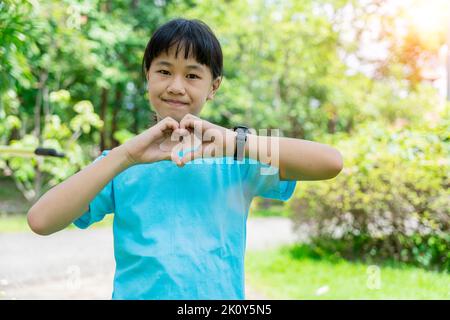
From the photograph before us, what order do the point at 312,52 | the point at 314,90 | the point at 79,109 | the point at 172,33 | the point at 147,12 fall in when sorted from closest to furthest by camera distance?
the point at 172,33 < the point at 79,109 < the point at 147,12 < the point at 312,52 < the point at 314,90

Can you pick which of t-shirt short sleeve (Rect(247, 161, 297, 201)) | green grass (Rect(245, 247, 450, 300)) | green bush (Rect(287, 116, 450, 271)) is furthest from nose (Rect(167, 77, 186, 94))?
green bush (Rect(287, 116, 450, 271))

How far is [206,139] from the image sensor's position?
1159 millimetres

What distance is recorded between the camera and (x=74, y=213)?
3.98 ft

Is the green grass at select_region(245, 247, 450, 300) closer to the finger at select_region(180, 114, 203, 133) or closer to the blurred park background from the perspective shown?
the blurred park background

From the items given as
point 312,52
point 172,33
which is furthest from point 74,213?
point 312,52

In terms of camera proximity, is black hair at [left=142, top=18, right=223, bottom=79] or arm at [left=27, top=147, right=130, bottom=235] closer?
arm at [left=27, top=147, right=130, bottom=235]

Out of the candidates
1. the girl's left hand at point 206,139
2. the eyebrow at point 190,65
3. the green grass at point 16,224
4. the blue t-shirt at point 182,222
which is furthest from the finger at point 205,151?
the green grass at point 16,224

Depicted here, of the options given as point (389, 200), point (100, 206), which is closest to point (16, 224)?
point (389, 200)

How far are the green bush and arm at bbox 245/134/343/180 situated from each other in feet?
9.90

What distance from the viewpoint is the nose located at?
4.20ft

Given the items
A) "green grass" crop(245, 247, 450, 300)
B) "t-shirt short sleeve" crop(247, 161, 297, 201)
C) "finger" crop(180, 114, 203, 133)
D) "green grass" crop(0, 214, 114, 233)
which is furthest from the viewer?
"green grass" crop(0, 214, 114, 233)

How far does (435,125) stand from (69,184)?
12.4ft

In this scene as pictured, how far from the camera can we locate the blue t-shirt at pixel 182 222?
1174mm
